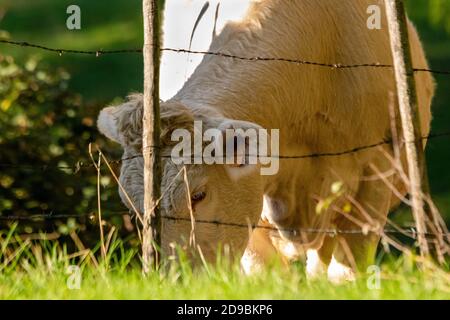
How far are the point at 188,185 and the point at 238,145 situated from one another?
1.34ft

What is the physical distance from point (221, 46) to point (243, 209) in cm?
94

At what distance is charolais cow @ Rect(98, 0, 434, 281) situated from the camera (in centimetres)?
622

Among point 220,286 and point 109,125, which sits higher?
point 109,125

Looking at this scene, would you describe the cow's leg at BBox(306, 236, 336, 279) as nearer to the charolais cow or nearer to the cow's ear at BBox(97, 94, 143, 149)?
the charolais cow

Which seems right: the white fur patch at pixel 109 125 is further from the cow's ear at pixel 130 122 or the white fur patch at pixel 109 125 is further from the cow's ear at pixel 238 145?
the cow's ear at pixel 238 145

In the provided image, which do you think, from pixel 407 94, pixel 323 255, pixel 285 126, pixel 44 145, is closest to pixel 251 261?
pixel 323 255

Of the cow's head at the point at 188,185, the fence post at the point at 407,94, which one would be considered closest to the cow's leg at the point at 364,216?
the cow's head at the point at 188,185

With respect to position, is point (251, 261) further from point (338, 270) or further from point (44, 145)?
point (44, 145)

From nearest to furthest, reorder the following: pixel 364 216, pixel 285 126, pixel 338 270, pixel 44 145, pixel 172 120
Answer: pixel 172 120 < pixel 285 126 < pixel 364 216 < pixel 338 270 < pixel 44 145

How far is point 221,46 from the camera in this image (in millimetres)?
6969

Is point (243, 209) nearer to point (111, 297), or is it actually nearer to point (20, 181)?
point (111, 297)

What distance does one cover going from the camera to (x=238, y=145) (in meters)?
6.30

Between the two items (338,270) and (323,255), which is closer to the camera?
(338,270)

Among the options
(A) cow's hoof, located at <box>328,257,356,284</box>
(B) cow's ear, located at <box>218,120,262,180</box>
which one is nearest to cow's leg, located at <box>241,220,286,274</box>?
(A) cow's hoof, located at <box>328,257,356,284</box>
